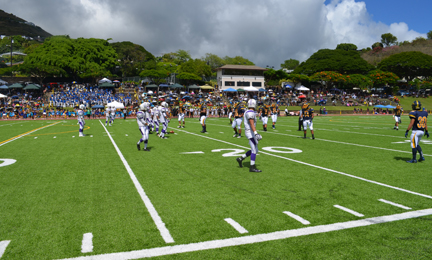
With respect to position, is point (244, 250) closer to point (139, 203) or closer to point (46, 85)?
point (139, 203)

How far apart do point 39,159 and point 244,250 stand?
963 cm

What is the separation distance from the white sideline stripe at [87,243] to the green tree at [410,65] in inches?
3925

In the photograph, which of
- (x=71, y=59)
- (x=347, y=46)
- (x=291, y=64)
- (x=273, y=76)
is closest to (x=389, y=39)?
(x=347, y=46)

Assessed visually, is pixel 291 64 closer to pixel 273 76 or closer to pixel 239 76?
pixel 273 76

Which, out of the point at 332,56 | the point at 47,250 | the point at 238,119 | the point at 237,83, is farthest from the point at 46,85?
the point at 332,56

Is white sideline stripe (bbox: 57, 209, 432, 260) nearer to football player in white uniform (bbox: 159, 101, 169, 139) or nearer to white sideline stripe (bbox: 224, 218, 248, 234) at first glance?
white sideline stripe (bbox: 224, 218, 248, 234)

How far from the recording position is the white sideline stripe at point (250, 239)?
3884mm

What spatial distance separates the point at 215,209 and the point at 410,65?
321 feet

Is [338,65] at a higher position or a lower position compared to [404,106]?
higher

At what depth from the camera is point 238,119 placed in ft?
53.7

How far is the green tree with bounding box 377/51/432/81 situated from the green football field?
89953 millimetres

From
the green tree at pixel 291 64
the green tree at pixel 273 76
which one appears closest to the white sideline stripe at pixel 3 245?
the green tree at pixel 273 76

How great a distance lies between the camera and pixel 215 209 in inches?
216

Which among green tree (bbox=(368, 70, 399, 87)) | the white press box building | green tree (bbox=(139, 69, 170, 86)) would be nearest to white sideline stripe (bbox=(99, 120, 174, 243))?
green tree (bbox=(139, 69, 170, 86))
